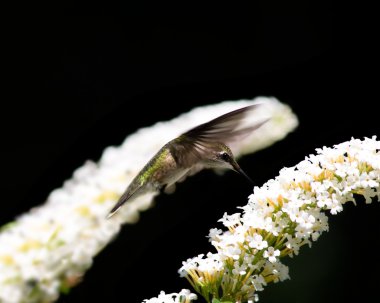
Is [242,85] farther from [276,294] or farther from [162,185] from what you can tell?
[276,294]

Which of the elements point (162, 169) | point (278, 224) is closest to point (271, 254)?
point (278, 224)

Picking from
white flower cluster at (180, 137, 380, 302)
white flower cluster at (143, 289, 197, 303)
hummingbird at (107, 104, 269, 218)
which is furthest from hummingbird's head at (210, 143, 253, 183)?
white flower cluster at (143, 289, 197, 303)

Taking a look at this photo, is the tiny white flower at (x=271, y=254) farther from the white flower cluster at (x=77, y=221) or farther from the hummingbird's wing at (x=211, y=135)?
the white flower cluster at (x=77, y=221)

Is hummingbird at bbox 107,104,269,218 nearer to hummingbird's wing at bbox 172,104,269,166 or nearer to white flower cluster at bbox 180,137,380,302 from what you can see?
hummingbird's wing at bbox 172,104,269,166

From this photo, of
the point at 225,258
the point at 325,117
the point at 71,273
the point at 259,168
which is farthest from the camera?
the point at 325,117

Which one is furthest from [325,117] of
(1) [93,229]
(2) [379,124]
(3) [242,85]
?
(1) [93,229]

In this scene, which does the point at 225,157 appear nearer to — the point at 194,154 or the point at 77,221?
the point at 194,154
